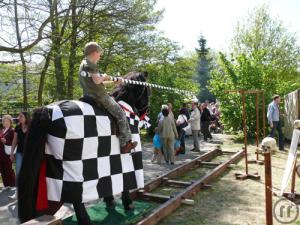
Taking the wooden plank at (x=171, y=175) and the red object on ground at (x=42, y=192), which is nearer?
the red object on ground at (x=42, y=192)

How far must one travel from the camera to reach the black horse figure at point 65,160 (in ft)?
12.6

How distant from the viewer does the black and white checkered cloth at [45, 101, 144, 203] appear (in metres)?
3.92

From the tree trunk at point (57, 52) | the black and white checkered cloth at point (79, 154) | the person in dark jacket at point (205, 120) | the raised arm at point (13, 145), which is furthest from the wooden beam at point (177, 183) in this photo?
the person in dark jacket at point (205, 120)

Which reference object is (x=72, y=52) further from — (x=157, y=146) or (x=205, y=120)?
(x=205, y=120)

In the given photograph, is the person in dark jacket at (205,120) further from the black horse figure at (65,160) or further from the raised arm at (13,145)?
the black horse figure at (65,160)

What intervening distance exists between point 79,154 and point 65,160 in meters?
0.18

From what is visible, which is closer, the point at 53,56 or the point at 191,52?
the point at 53,56

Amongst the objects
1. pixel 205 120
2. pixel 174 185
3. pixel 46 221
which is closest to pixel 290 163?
pixel 46 221

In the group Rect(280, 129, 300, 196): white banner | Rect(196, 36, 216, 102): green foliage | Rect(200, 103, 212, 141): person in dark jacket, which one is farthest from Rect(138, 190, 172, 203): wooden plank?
Rect(196, 36, 216, 102): green foliage

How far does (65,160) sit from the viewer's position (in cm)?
393

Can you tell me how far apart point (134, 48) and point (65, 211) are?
11.2m

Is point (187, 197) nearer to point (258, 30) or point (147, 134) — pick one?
point (147, 134)

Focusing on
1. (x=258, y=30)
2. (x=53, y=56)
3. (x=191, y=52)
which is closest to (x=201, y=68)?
(x=191, y=52)

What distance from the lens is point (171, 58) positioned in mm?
23109
